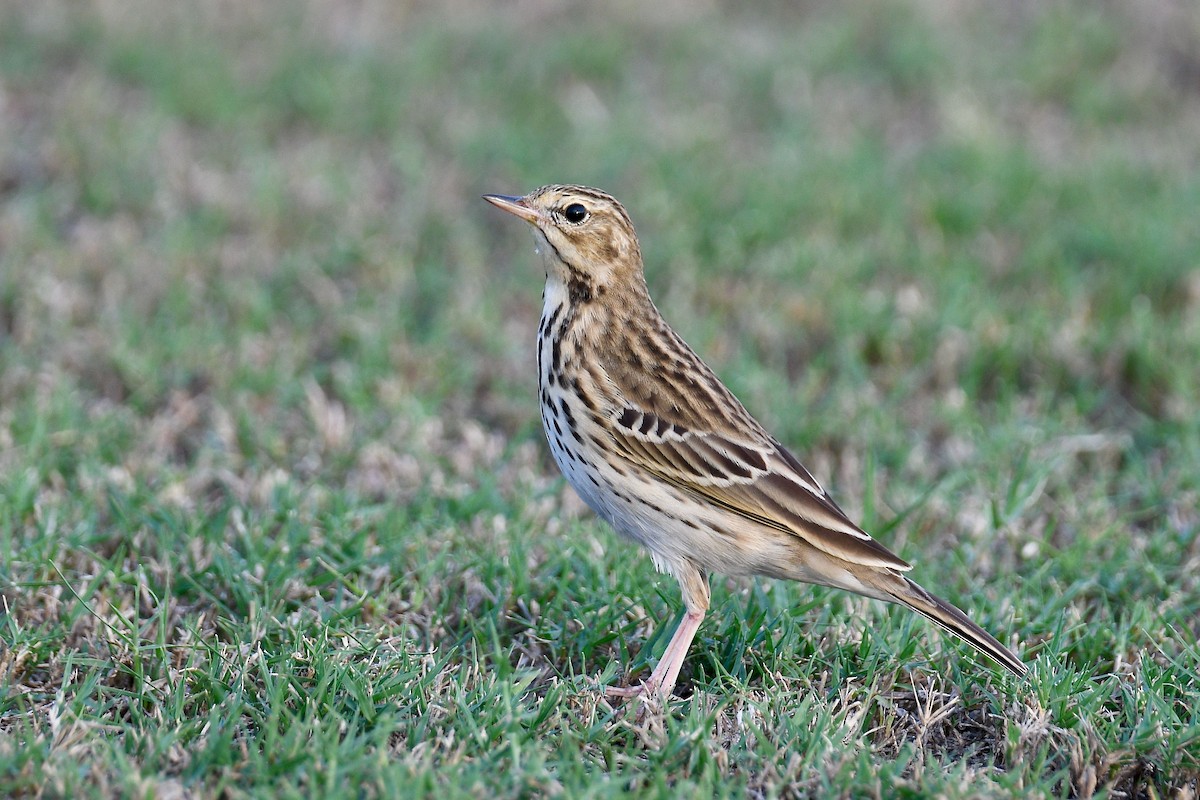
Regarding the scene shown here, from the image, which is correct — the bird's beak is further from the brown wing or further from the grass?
the grass

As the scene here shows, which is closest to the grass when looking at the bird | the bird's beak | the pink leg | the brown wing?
the pink leg

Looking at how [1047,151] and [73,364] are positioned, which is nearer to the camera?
[73,364]

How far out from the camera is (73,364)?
633 centimetres

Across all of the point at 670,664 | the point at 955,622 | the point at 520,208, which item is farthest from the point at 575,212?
the point at 955,622

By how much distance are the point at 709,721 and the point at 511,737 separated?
54 centimetres

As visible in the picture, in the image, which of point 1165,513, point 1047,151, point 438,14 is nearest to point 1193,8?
point 1047,151

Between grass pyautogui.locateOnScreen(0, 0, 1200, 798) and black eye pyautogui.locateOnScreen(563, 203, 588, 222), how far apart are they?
110 centimetres

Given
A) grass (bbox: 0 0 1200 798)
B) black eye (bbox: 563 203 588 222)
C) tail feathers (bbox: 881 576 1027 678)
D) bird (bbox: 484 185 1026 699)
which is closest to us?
grass (bbox: 0 0 1200 798)

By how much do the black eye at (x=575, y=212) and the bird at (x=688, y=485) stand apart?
355 mm

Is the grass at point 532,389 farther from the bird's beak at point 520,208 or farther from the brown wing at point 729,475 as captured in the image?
the bird's beak at point 520,208

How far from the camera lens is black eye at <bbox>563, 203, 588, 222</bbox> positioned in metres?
4.73

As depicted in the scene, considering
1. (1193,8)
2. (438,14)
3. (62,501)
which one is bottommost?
(62,501)

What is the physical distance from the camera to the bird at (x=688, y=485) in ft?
13.9

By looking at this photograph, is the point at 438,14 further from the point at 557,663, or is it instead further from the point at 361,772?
the point at 361,772
